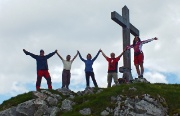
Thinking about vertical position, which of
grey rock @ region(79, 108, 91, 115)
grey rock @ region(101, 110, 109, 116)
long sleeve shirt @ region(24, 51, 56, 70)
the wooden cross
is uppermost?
the wooden cross

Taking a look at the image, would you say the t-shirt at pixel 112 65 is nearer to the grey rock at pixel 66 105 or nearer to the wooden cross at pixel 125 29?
the wooden cross at pixel 125 29

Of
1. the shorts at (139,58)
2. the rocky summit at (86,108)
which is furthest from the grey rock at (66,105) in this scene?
the shorts at (139,58)

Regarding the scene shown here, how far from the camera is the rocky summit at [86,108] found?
18672 millimetres

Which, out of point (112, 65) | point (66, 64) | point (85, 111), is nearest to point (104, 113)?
point (85, 111)

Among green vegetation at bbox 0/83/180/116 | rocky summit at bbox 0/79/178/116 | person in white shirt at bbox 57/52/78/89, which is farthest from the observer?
person in white shirt at bbox 57/52/78/89

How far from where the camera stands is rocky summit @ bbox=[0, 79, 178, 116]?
61.3 ft

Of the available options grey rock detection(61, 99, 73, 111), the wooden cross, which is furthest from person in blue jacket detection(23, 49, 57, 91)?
the wooden cross

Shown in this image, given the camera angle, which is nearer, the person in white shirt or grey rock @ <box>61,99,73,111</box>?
grey rock @ <box>61,99,73,111</box>

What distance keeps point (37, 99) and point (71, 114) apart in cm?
267

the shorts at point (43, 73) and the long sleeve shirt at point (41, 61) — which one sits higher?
the long sleeve shirt at point (41, 61)

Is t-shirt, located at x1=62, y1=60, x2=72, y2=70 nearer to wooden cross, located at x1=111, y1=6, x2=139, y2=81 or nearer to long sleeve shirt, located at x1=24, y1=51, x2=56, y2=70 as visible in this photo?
long sleeve shirt, located at x1=24, y1=51, x2=56, y2=70

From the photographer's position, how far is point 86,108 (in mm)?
19188

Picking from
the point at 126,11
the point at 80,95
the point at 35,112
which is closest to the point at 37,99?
the point at 35,112

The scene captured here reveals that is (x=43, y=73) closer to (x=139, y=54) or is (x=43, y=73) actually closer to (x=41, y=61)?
(x=41, y=61)
